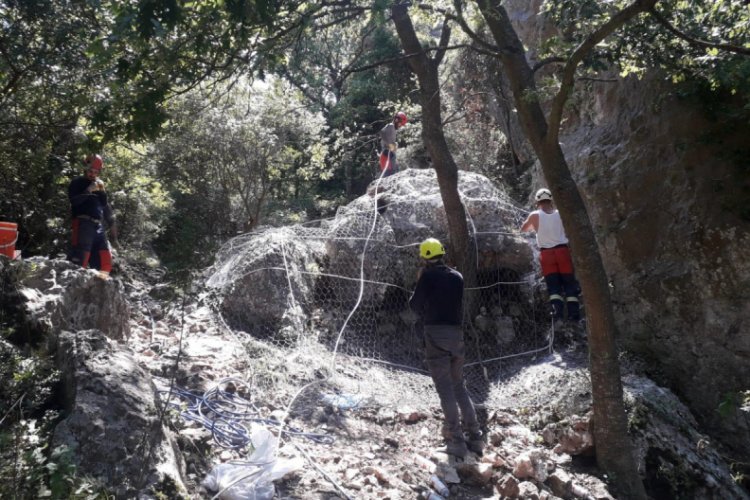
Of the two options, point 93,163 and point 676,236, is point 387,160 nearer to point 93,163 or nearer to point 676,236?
point 676,236

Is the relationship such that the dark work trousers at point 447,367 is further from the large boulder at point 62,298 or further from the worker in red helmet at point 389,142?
the worker in red helmet at point 389,142

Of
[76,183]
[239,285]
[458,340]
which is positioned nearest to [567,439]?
→ [458,340]

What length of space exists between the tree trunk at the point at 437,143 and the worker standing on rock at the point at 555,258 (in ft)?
2.51

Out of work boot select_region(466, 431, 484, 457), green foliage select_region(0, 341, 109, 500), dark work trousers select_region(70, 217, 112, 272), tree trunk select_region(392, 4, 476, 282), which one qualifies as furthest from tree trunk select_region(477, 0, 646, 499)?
dark work trousers select_region(70, 217, 112, 272)

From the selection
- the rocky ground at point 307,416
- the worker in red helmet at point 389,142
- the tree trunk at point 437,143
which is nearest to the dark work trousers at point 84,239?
the rocky ground at point 307,416

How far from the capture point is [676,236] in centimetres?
607

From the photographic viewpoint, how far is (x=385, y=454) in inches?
166

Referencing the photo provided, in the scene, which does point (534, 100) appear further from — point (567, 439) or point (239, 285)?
point (239, 285)

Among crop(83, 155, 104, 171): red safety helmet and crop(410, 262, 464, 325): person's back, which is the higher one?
crop(83, 155, 104, 171): red safety helmet

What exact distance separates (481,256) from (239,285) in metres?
2.87

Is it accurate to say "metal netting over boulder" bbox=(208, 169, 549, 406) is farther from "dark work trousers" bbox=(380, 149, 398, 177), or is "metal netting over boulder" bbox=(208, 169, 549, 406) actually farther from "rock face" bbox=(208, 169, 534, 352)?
"dark work trousers" bbox=(380, 149, 398, 177)

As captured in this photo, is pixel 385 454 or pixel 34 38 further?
pixel 34 38

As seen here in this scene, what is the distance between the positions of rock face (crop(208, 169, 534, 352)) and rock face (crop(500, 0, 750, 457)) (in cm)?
115

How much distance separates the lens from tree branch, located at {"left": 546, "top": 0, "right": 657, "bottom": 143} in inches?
137
